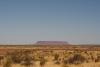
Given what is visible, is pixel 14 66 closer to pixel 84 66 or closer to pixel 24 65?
pixel 24 65

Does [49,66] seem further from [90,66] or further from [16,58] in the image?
[16,58]

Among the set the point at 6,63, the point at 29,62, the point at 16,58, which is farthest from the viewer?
the point at 16,58

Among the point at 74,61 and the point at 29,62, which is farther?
the point at 74,61

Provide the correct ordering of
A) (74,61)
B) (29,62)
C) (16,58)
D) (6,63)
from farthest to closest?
(16,58), (74,61), (29,62), (6,63)

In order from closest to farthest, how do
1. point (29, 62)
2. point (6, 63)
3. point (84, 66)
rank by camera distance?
point (6, 63), point (84, 66), point (29, 62)

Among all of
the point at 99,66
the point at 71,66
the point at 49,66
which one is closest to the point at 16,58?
the point at 49,66

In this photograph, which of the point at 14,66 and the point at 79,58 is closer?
the point at 14,66

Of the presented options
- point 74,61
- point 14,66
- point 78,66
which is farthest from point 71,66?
point 14,66

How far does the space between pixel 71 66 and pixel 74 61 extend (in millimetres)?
4982

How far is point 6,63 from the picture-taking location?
2838 cm

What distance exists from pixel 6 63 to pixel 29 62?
4.80 meters

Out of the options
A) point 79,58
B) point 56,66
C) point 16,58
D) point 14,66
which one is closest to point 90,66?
point 56,66

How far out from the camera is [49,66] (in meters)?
31.3

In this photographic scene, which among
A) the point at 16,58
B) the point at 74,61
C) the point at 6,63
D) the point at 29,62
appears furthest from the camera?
the point at 16,58
